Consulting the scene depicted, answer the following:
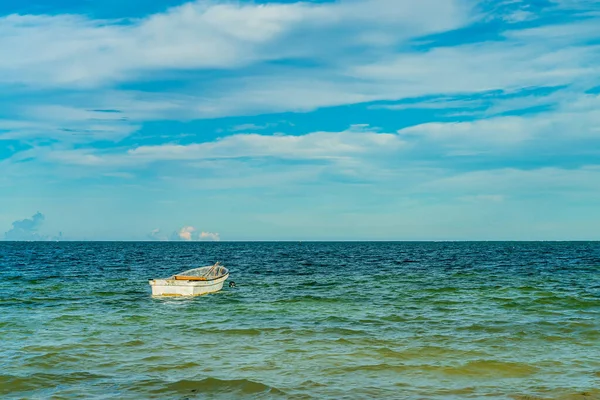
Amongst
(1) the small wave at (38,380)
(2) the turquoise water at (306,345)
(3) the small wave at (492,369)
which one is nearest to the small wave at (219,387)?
(2) the turquoise water at (306,345)

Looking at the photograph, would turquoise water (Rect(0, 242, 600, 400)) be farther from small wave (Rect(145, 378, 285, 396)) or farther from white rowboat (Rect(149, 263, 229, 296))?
white rowboat (Rect(149, 263, 229, 296))

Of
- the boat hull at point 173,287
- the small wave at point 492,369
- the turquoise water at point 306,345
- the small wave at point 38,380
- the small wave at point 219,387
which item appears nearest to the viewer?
the small wave at point 219,387

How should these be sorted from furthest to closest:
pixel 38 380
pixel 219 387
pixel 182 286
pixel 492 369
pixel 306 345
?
pixel 182 286
pixel 306 345
pixel 492 369
pixel 38 380
pixel 219 387

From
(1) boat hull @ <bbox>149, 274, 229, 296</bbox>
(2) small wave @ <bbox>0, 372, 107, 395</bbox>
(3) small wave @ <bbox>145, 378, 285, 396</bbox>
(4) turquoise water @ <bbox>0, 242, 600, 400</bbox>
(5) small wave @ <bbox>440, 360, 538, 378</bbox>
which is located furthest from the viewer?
(1) boat hull @ <bbox>149, 274, 229, 296</bbox>

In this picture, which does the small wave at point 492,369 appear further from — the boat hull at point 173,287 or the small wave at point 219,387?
the boat hull at point 173,287

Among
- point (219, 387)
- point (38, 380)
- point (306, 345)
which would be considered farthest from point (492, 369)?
point (38, 380)

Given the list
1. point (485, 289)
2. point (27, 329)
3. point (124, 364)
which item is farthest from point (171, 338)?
point (485, 289)

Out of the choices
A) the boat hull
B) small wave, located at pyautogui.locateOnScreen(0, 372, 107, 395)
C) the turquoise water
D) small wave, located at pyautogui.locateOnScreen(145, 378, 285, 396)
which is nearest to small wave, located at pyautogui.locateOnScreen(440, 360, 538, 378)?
the turquoise water

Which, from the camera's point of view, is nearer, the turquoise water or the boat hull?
the turquoise water

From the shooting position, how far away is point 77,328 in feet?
73.7

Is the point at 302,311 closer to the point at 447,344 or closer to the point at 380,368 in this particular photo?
the point at 447,344

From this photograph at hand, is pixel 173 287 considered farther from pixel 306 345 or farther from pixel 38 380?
pixel 38 380

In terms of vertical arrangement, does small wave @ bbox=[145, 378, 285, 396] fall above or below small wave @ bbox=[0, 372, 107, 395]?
above

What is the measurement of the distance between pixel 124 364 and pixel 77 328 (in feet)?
24.2
